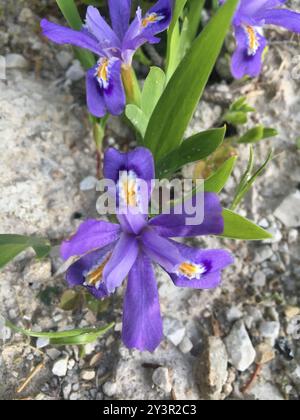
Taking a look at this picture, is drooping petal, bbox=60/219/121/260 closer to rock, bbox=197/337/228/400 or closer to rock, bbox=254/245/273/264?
rock, bbox=197/337/228/400

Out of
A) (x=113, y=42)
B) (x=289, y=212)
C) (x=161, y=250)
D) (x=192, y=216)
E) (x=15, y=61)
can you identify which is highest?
(x=113, y=42)

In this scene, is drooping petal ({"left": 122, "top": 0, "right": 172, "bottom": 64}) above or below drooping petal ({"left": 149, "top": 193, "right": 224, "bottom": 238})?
above

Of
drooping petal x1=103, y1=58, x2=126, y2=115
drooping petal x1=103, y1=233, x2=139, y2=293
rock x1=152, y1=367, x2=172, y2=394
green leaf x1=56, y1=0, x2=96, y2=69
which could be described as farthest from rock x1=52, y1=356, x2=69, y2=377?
green leaf x1=56, y1=0, x2=96, y2=69

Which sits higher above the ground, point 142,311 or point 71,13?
point 71,13

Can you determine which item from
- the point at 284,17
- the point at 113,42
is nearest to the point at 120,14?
the point at 113,42

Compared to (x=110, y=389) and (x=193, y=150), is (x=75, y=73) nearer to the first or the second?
(x=193, y=150)
